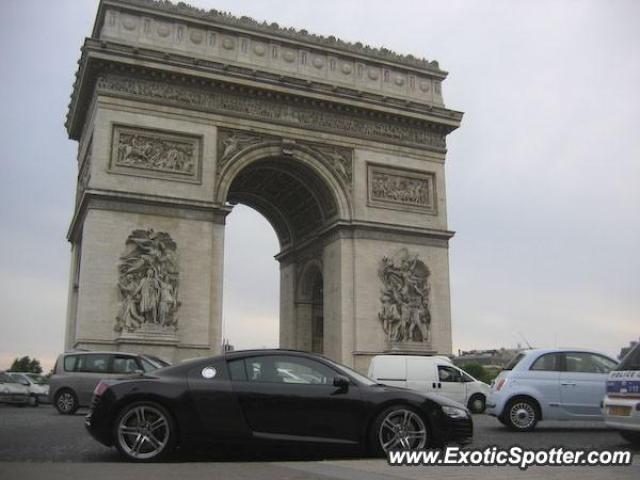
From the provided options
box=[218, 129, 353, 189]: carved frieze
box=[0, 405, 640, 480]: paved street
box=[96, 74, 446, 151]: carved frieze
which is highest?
box=[96, 74, 446, 151]: carved frieze

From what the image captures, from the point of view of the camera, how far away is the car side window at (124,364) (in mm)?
18672

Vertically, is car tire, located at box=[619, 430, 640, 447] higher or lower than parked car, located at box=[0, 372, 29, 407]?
lower

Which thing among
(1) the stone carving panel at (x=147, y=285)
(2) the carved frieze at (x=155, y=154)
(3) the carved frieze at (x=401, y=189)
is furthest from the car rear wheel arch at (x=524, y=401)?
(3) the carved frieze at (x=401, y=189)

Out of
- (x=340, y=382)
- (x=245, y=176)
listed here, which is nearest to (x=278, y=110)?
(x=245, y=176)

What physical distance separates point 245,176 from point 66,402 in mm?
14238

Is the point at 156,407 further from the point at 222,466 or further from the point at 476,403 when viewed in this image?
the point at 476,403

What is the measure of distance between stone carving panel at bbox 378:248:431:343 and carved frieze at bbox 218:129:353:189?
3659mm

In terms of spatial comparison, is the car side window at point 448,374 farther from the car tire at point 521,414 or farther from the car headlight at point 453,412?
the car headlight at point 453,412

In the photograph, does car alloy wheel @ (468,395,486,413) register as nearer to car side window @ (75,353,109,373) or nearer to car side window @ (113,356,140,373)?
car side window @ (113,356,140,373)

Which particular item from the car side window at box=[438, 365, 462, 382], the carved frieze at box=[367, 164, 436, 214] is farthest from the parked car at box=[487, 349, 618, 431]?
the carved frieze at box=[367, 164, 436, 214]

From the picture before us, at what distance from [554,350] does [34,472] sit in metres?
9.83

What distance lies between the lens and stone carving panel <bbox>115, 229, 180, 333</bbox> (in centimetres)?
2366

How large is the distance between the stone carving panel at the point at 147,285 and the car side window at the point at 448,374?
8980 mm

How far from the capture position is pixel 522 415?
13.1 metres
